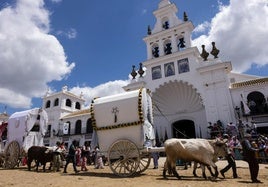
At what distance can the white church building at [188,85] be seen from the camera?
61.4 feet

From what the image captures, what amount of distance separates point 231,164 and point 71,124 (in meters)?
29.5

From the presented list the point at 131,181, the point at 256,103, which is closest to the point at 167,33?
the point at 256,103

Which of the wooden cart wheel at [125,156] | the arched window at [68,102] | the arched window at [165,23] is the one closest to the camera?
the wooden cart wheel at [125,156]

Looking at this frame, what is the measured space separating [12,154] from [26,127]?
71.1 inches

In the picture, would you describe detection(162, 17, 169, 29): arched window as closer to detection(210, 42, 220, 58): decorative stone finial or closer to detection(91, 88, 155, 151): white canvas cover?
detection(210, 42, 220, 58): decorative stone finial

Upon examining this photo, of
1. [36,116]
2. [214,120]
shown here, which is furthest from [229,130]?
[36,116]

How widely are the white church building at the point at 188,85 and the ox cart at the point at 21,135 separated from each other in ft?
27.9

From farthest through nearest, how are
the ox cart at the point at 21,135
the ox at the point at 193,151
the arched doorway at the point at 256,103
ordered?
the arched doorway at the point at 256,103, the ox cart at the point at 21,135, the ox at the point at 193,151

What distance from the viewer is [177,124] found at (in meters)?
A: 22.4

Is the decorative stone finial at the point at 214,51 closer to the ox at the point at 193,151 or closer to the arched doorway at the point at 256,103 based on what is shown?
the arched doorway at the point at 256,103

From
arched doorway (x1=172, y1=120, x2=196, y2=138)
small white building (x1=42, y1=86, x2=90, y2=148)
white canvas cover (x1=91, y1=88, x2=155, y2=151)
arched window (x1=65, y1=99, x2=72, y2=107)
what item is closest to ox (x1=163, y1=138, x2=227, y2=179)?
white canvas cover (x1=91, y1=88, x2=155, y2=151)

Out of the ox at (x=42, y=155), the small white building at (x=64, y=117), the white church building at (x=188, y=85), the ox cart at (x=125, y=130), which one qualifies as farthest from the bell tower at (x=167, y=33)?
the ox at (x=42, y=155)

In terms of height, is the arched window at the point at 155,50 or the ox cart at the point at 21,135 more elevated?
the arched window at the point at 155,50

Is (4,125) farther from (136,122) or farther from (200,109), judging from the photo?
(200,109)
